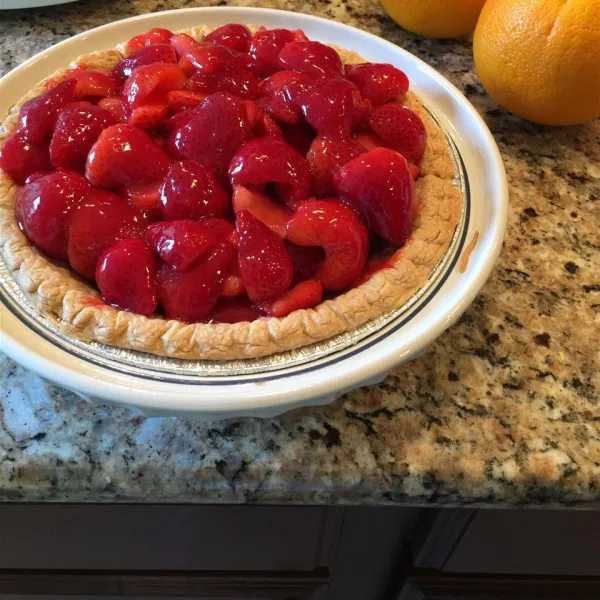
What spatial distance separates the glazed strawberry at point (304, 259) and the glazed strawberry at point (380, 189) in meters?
0.09

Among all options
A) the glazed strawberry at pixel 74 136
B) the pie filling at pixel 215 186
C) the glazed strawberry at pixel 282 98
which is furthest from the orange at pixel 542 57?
the glazed strawberry at pixel 74 136

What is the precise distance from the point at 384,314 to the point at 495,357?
0.64 feet

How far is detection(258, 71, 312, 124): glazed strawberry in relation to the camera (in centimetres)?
92

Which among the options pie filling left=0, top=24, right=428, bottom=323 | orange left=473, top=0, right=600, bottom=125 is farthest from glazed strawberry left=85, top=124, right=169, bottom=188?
orange left=473, top=0, right=600, bottom=125

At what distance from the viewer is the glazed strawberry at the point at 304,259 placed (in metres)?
0.85

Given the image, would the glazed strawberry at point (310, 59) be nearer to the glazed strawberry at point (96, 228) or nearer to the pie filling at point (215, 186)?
the pie filling at point (215, 186)

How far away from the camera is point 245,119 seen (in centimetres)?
88

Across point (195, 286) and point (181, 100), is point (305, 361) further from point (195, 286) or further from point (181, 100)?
point (181, 100)

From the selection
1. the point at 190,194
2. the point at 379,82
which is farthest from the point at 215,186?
the point at 379,82

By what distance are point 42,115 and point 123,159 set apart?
0.17 m

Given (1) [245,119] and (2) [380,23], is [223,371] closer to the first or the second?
(1) [245,119]

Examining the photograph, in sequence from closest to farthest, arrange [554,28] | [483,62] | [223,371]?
[223,371], [554,28], [483,62]

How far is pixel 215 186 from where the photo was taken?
85cm

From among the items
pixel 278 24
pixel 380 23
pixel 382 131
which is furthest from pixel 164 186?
pixel 380 23
